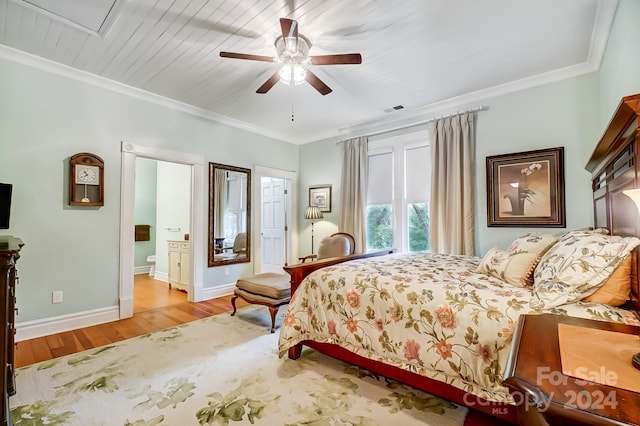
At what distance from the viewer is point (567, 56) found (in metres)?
2.86

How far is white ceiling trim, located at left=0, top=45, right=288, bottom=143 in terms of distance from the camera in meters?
2.79

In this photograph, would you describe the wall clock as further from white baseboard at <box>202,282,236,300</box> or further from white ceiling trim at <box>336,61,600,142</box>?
white ceiling trim at <box>336,61,600,142</box>

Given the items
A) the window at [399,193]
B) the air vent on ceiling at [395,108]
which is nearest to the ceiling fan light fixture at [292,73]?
the air vent on ceiling at [395,108]

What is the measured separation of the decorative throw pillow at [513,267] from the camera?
193 cm

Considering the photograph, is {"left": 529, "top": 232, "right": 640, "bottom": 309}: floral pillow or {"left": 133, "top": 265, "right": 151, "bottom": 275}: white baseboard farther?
{"left": 133, "top": 265, "right": 151, "bottom": 275}: white baseboard

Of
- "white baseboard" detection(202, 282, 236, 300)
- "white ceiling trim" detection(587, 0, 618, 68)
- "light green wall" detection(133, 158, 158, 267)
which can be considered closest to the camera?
"white ceiling trim" detection(587, 0, 618, 68)

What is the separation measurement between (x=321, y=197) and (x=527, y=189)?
3.08 metres

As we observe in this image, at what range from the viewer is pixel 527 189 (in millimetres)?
3338

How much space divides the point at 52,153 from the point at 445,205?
4.50 m

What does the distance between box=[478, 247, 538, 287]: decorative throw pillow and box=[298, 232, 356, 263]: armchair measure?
87.1 inches

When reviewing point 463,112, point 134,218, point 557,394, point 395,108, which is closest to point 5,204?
point 134,218

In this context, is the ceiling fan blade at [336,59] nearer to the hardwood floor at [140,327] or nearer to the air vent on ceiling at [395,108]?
the air vent on ceiling at [395,108]

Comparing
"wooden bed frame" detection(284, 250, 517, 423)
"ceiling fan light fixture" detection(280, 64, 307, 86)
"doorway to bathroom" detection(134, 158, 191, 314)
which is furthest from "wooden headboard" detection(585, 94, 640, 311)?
"doorway to bathroom" detection(134, 158, 191, 314)

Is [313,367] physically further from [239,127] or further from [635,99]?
[239,127]
